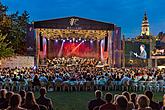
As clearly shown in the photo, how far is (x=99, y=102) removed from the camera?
10.1 metres

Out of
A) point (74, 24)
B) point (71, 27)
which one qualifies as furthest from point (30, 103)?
point (74, 24)

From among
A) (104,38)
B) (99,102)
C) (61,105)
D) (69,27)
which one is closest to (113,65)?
(104,38)

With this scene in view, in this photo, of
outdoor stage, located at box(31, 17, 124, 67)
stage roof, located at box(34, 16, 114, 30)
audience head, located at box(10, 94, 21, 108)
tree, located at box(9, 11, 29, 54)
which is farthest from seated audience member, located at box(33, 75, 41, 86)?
tree, located at box(9, 11, 29, 54)

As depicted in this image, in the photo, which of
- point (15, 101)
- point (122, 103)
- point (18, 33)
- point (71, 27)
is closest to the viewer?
point (15, 101)

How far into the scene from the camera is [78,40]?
54969mm

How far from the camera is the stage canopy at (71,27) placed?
51562 mm

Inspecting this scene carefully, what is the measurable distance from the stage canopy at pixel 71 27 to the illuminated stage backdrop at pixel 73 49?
1.52m

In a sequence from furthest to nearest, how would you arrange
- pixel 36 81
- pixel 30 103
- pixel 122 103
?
pixel 36 81 → pixel 30 103 → pixel 122 103

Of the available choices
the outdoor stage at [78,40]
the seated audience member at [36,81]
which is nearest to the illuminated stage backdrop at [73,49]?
the outdoor stage at [78,40]

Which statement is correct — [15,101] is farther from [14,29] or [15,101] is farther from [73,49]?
[14,29]

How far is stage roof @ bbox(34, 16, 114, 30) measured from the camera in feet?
169

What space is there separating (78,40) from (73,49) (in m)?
1.36

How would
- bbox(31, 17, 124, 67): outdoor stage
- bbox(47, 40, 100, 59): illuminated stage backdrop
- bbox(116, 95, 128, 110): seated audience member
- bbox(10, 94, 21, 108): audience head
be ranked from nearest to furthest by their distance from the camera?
bbox(10, 94, 21, 108): audience head, bbox(116, 95, 128, 110): seated audience member, bbox(31, 17, 124, 67): outdoor stage, bbox(47, 40, 100, 59): illuminated stage backdrop

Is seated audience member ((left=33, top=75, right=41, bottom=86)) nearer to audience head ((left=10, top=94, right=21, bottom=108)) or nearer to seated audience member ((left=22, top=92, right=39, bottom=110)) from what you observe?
seated audience member ((left=22, top=92, right=39, bottom=110))
